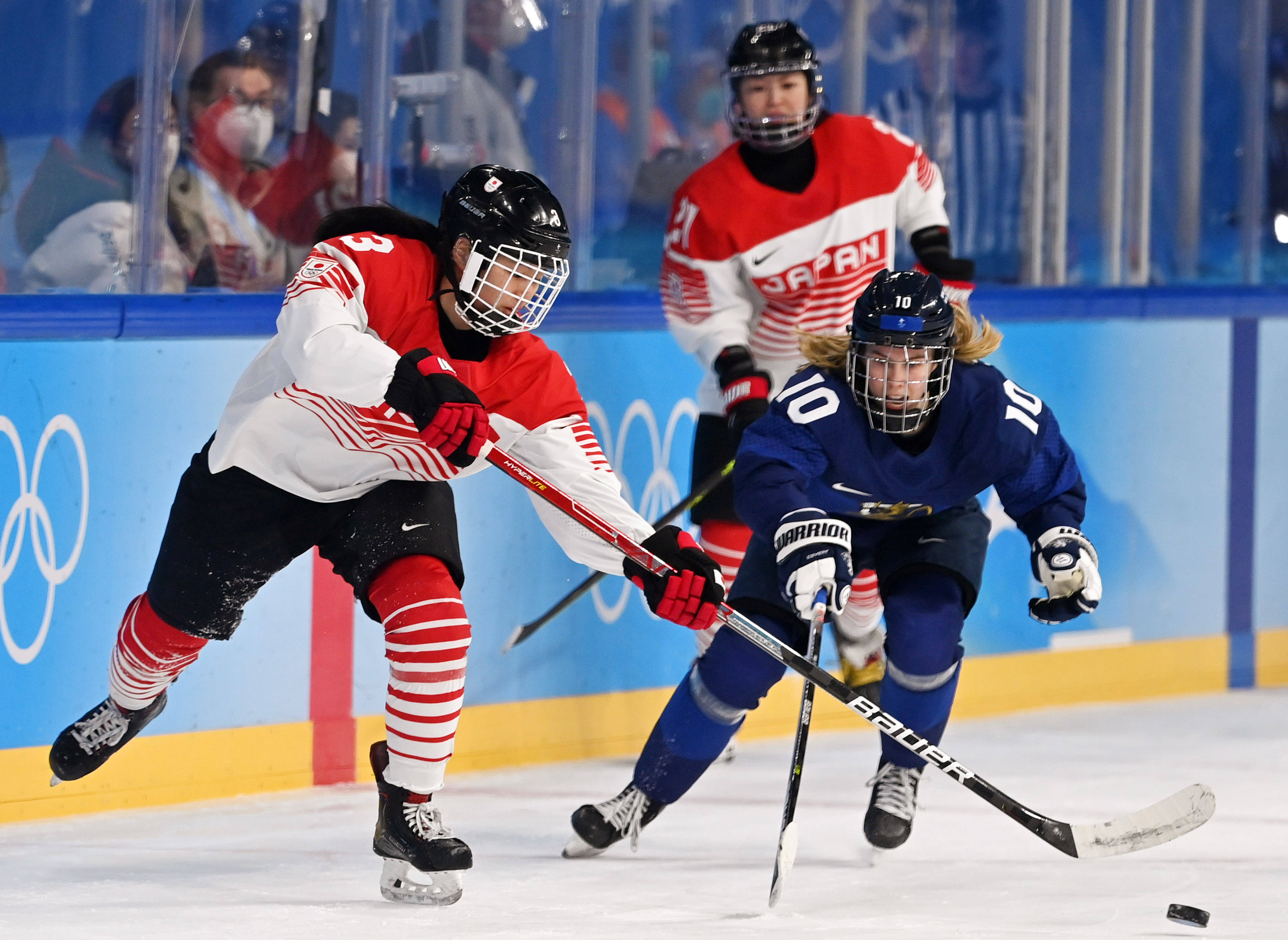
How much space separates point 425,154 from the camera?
16.0 feet

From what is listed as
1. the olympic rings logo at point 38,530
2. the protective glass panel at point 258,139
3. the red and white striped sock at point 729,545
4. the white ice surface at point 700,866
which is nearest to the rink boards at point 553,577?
the olympic rings logo at point 38,530

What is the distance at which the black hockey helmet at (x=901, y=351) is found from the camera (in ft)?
10.8

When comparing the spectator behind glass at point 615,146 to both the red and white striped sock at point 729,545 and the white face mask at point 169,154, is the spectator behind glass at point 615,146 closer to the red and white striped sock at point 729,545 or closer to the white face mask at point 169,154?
the red and white striped sock at point 729,545

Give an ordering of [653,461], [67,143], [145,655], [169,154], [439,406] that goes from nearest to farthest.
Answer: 1. [439,406]
2. [145,655]
3. [67,143]
4. [169,154]
5. [653,461]

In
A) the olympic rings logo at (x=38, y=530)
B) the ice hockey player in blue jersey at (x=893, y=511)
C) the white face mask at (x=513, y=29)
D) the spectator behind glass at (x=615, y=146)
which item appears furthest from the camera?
the spectator behind glass at (x=615, y=146)

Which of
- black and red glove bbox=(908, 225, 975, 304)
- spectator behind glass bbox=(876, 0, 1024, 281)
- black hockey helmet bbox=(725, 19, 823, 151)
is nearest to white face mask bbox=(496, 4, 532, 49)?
black hockey helmet bbox=(725, 19, 823, 151)

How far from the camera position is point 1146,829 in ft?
11.0

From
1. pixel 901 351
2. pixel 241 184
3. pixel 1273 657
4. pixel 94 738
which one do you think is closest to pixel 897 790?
pixel 901 351

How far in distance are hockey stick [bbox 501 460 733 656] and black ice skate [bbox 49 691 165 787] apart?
1.16 m

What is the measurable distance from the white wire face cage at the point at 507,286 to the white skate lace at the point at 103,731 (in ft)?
3.23

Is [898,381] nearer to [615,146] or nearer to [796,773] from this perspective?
[796,773]

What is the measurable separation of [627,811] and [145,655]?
87 centimetres

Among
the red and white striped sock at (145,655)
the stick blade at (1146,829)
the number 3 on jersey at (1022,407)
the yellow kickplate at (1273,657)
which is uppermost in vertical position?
the number 3 on jersey at (1022,407)

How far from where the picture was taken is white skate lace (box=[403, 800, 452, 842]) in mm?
3199
